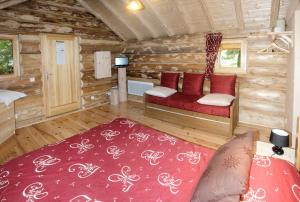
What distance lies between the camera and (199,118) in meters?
4.19

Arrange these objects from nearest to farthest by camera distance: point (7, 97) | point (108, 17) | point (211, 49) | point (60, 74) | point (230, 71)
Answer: point (7, 97), point (230, 71), point (211, 49), point (60, 74), point (108, 17)

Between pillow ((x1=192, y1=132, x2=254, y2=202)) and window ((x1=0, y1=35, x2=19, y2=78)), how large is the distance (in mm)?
4388

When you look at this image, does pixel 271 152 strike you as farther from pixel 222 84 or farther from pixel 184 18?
pixel 184 18

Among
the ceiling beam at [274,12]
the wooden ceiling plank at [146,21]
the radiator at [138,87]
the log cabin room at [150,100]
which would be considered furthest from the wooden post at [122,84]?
the ceiling beam at [274,12]

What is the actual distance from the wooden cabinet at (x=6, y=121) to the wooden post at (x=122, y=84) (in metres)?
3.09

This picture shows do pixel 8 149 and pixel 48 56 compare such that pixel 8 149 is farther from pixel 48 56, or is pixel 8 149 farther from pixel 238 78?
pixel 238 78

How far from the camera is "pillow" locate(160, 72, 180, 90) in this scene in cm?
524

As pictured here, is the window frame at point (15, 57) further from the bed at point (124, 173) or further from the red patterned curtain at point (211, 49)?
the red patterned curtain at point (211, 49)

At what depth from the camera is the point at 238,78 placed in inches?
178

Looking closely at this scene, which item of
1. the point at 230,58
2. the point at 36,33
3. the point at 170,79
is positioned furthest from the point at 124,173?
the point at 36,33

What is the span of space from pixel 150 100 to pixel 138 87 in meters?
1.60

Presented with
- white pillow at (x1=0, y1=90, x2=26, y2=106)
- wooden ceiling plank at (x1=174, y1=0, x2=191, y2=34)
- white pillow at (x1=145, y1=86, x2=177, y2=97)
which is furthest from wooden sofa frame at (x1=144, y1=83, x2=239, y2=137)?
white pillow at (x1=0, y1=90, x2=26, y2=106)

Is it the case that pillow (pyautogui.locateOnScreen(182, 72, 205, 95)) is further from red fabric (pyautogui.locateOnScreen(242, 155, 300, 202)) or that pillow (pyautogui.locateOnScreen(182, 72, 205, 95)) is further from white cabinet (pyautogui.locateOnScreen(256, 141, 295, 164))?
red fabric (pyautogui.locateOnScreen(242, 155, 300, 202))

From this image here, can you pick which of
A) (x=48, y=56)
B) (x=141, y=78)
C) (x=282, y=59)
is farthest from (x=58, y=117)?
(x=282, y=59)
